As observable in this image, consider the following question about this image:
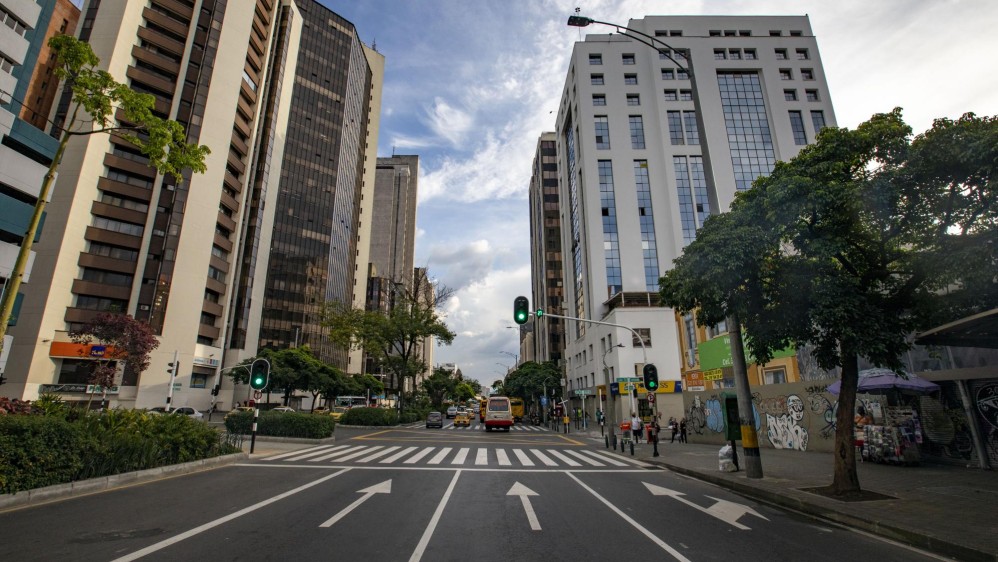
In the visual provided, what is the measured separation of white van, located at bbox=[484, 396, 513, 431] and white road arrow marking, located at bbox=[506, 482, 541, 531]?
1010 inches

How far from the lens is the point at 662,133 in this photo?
187 feet

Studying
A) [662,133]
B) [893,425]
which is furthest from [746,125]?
[893,425]

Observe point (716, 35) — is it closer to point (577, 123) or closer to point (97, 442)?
point (577, 123)

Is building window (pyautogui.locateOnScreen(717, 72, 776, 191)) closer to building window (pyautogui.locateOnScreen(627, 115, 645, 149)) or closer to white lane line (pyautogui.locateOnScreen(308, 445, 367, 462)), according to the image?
building window (pyautogui.locateOnScreen(627, 115, 645, 149))

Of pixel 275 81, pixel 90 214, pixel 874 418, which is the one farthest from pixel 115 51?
pixel 874 418

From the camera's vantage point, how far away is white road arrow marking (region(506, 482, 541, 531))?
6.95 m

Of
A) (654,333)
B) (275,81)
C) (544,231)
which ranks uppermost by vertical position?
(275,81)

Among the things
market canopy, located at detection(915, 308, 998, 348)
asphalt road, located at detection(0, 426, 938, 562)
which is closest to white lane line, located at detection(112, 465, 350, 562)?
asphalt road, located at detection(0, 426, 938, 562)

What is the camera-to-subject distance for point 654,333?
45.2 meters

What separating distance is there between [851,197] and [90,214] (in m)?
59.2

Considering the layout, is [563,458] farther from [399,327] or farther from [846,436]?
[399,327]

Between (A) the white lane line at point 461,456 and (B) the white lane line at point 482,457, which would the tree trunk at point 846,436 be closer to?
(B) the white lane line at point 482,457

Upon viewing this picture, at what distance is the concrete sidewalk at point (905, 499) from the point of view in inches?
241

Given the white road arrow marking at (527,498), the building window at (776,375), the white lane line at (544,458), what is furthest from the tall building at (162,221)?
the building window at (776,375)
